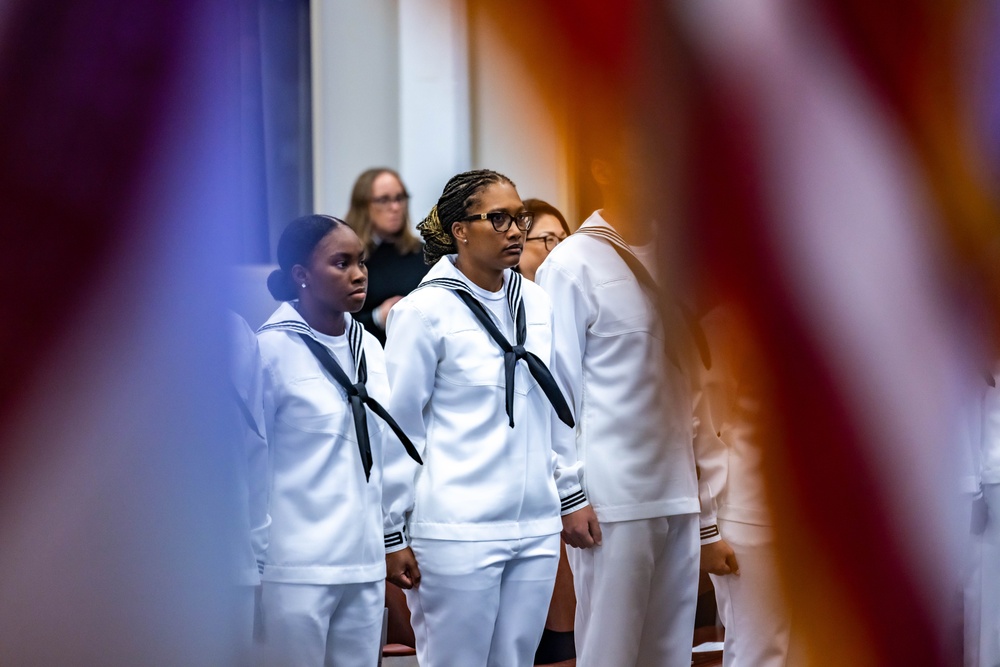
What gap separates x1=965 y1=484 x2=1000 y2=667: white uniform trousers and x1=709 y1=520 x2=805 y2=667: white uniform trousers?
0.12 metres

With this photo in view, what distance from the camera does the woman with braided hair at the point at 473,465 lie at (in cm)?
149

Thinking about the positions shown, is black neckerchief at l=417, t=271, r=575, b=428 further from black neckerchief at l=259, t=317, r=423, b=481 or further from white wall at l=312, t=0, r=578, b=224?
white wall at l=312, t=0, r=578, b=224

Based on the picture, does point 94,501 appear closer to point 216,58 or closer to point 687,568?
point 216,58

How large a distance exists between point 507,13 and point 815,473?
0.70ft

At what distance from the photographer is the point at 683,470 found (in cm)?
45

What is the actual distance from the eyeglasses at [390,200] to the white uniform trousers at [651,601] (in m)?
0.16

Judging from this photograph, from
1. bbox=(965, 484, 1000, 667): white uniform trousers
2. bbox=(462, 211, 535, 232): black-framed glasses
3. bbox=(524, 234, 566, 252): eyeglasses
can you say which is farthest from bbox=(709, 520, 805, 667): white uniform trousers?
bbox=(462, 211, 535, 232): black-framed glasses

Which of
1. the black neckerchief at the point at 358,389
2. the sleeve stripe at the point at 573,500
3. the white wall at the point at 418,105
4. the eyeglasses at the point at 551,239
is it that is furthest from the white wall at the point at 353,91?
the sleeve stripe at the point at 573,500

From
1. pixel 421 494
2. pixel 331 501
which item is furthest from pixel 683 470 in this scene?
pixel 421 494

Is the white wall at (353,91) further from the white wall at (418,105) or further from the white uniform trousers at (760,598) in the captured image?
the white uniform trousers at (760,598)

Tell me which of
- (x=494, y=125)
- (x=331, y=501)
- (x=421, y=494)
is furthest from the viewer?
(x=421, y=494)

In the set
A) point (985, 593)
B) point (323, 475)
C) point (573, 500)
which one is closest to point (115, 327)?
point (985, 593)

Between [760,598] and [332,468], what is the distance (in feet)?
3.07

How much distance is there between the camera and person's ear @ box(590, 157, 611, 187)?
0.41 metres
